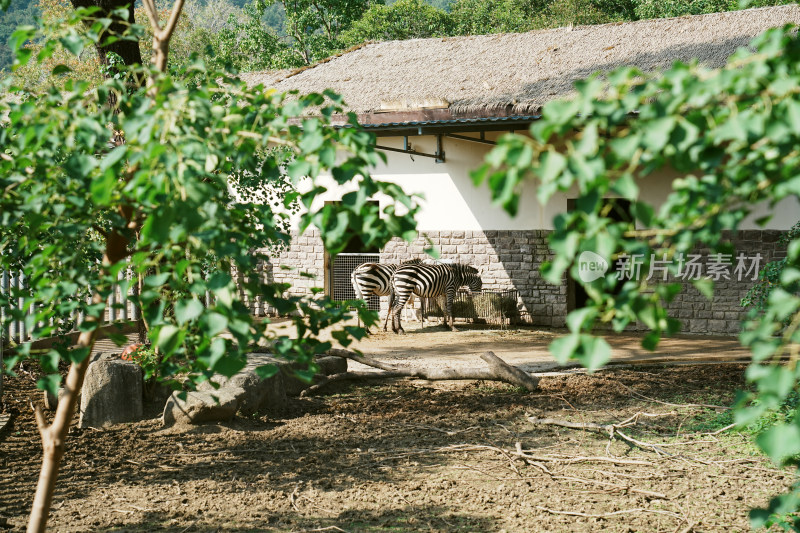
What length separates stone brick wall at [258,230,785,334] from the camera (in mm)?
11328

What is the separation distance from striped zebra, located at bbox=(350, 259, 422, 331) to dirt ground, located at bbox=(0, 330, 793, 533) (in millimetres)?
5100

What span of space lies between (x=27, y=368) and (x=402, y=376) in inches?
155

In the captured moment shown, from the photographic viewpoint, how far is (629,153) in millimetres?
1504

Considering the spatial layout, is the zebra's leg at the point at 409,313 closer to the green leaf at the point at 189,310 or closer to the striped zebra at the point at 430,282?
the striped zebra at the point at 430,282

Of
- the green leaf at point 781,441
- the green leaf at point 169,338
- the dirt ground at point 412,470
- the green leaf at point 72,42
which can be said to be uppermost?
the green leaf at point 72,42

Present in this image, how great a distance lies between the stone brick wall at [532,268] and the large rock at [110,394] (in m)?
5.02

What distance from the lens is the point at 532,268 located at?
12328 mm

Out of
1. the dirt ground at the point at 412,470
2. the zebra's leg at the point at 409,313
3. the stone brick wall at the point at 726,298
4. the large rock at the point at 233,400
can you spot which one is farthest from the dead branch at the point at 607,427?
Answer: the zebra's leg at the point at 409,313

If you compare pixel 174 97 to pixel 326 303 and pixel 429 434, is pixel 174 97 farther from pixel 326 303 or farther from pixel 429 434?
pixel 429 434

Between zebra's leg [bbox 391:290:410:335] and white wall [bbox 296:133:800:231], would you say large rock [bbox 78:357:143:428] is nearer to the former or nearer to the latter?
zebra's leg [bbox 391:290:410:335]

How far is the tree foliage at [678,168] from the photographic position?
148 centimetres

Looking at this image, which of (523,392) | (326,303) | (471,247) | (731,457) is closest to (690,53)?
(471,247)

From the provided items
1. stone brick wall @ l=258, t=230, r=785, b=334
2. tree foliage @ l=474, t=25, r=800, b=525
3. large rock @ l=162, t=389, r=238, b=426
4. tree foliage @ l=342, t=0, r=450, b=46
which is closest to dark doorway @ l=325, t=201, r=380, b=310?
stone brick wall @ l=258, t=230, r=785, b=334

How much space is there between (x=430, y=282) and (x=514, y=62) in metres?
4.29
